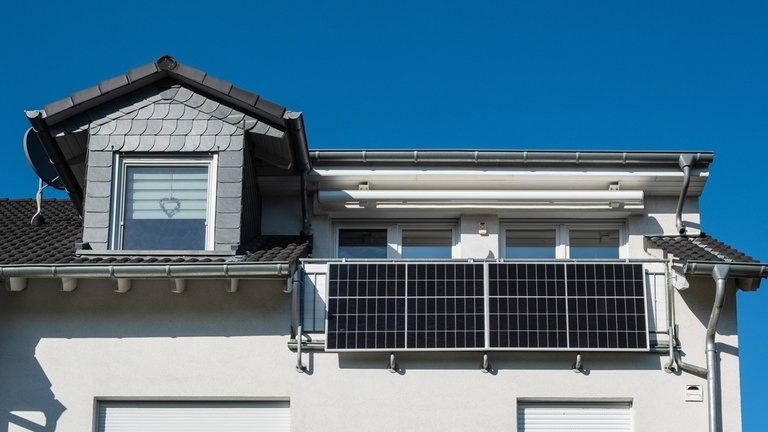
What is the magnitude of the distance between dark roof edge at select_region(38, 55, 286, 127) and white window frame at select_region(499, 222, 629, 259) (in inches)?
136

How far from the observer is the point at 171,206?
16422 mm

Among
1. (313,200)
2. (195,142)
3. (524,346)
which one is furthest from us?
(313,200)

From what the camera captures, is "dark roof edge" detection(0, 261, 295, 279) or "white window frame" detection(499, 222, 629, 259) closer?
"dark roof edge" detection(0, 261, 295, 279)

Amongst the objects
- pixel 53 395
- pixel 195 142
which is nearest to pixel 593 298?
pixel 195 142

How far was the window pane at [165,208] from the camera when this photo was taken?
16250mm

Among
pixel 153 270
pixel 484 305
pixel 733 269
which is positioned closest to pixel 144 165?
pixel 153 270

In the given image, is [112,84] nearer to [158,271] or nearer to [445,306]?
[158,271]

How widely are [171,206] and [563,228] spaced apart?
5169mm

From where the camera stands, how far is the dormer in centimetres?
1625

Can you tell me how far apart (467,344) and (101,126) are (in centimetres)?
529

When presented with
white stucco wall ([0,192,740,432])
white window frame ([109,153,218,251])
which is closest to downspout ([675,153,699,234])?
white stucco wall ([0,192,740,432])

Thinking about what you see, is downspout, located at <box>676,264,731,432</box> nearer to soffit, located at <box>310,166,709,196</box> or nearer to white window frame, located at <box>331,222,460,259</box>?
soffit, located at <box>310,166,709,196</box>

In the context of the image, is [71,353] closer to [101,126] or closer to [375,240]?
[101,126]

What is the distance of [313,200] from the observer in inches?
697
